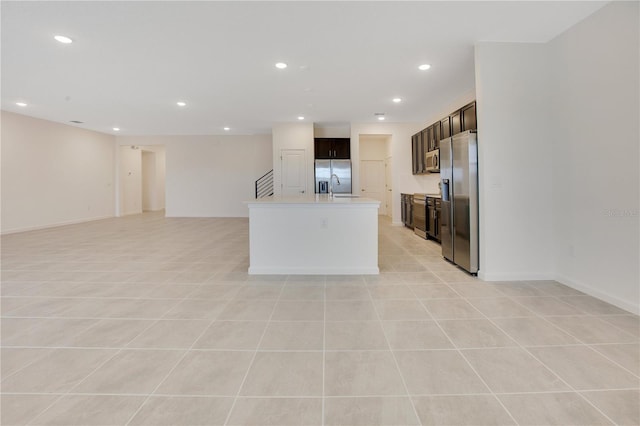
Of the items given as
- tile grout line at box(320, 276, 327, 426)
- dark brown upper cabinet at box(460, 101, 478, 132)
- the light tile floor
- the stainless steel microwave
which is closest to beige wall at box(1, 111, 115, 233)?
the light tile floor

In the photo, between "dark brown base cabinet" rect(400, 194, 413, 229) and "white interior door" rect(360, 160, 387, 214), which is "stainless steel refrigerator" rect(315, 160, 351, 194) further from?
"white interior door" rect(360, 160, 387, 214)

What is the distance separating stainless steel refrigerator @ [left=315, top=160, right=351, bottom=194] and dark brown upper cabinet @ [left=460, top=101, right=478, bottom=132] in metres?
3.67

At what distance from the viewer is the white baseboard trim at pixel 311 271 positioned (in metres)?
3.81

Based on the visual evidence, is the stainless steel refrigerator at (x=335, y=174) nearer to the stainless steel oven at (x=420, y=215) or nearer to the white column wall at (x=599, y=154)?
the stainless steel oven at (x=420, y=215)

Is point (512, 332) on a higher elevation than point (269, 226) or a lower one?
lower

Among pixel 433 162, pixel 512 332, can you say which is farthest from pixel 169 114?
pixel 512 332

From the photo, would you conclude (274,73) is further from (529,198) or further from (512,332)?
(512,332)

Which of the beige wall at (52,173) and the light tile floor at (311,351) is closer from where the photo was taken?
the light tile floor at (311,351)

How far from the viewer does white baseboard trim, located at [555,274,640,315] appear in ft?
8.34

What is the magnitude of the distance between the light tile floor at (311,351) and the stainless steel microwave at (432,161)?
310 cm

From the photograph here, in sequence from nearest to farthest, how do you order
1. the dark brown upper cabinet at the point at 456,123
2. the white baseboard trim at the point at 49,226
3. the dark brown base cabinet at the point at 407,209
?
the dark brown upper cabinet at the point at 456,123 < the white baseboard trim at the point at 49,226 < the dark brown base cabinet at the point at 407,209

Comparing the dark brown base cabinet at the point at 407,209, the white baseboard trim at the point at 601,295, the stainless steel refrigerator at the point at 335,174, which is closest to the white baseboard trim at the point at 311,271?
the white baseboard trim at the point at 601,295

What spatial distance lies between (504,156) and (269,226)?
9.67ft

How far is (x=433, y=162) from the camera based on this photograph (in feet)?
20.5
